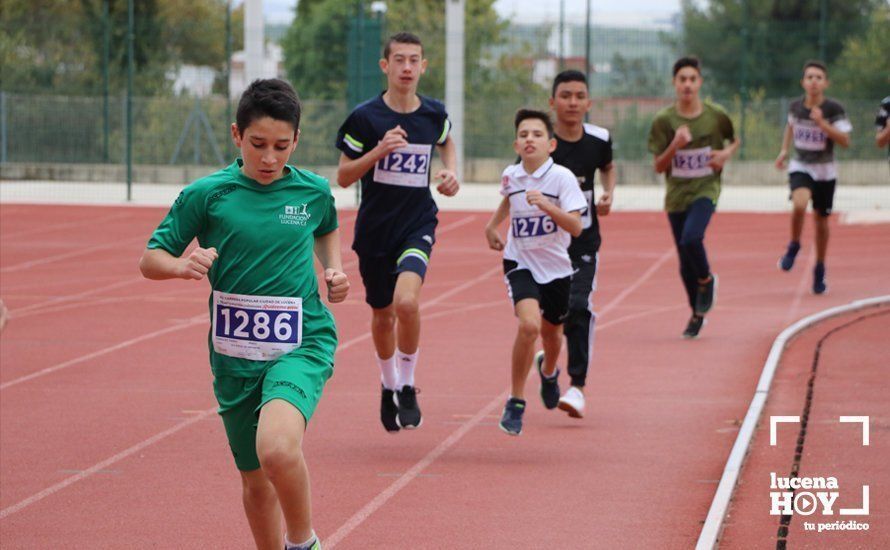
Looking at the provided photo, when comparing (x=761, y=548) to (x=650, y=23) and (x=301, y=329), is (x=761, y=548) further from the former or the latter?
(x=650, y=23)

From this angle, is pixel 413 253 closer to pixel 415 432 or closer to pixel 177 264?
pixel 415 432

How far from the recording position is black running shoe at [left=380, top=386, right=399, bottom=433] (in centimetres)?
819

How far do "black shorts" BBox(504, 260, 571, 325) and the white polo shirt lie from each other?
0.04m

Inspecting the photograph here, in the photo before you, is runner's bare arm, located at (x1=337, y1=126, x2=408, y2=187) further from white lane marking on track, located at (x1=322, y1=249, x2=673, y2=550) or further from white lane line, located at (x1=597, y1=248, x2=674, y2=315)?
A: white lane line, located at (x1=597, y1=248, x2=674, y2=315)

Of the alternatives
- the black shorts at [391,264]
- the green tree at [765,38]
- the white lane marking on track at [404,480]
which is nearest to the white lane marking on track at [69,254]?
the white lane marking on track at [404,480]

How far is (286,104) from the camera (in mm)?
5043

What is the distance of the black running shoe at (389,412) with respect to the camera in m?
8.19

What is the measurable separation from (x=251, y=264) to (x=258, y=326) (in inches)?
8.2

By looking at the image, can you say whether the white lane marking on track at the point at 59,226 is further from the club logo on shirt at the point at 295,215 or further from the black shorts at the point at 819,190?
the club logo on shirt at the point at 295,215

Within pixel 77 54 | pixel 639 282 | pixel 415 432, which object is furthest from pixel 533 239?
pixel 77 54

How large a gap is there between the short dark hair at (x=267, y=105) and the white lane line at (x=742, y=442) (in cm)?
217

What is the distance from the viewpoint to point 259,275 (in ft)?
16.7

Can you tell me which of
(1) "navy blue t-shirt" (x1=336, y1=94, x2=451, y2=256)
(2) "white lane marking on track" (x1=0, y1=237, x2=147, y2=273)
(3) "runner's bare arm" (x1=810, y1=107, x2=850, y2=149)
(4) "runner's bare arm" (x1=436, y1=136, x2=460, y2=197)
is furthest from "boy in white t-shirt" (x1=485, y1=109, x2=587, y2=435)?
(2) "white lane marking on track" (x1=0, y1=237, x2=147, y2=273)

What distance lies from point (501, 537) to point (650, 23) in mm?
25782
